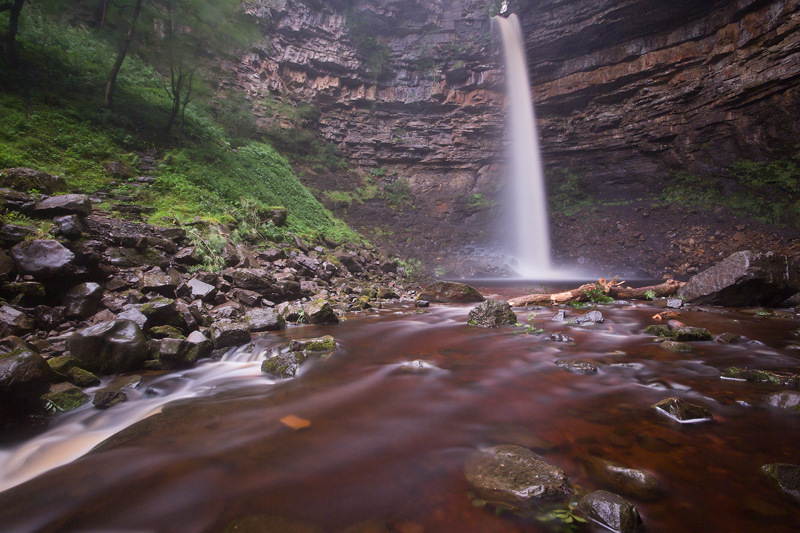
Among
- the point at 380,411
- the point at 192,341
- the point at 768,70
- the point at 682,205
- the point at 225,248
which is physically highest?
the point at 768,70

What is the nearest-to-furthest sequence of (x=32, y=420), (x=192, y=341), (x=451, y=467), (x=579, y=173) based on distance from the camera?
(x=451, y=467) → (x=32, y=420) → (x=192, y=341) → (x=579, y=173)

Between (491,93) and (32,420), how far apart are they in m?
29.2

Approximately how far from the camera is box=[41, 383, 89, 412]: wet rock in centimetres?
264

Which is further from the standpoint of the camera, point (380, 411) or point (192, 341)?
point (192, 341)

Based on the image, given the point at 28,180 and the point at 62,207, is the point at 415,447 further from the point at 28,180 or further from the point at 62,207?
the point at 28,180

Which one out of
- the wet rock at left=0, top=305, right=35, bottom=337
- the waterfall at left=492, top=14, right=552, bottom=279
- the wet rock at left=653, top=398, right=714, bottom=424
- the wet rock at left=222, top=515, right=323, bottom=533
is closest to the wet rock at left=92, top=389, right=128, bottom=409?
the wet rock at left=0, top=305, right=35, bottom=337

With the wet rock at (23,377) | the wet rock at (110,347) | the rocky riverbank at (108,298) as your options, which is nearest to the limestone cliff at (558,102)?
the rocky riverbank at (108,298)

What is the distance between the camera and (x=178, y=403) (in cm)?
298

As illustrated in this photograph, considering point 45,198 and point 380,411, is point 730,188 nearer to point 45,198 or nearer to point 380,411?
point 380,411

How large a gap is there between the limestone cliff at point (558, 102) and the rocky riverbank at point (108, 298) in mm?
13577

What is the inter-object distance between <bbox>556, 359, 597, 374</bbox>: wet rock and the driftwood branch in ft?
15.4

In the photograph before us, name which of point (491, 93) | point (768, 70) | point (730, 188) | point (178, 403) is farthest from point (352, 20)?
point (178, 403)

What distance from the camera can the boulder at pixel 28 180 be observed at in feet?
16.6

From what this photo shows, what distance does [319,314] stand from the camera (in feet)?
20.1
